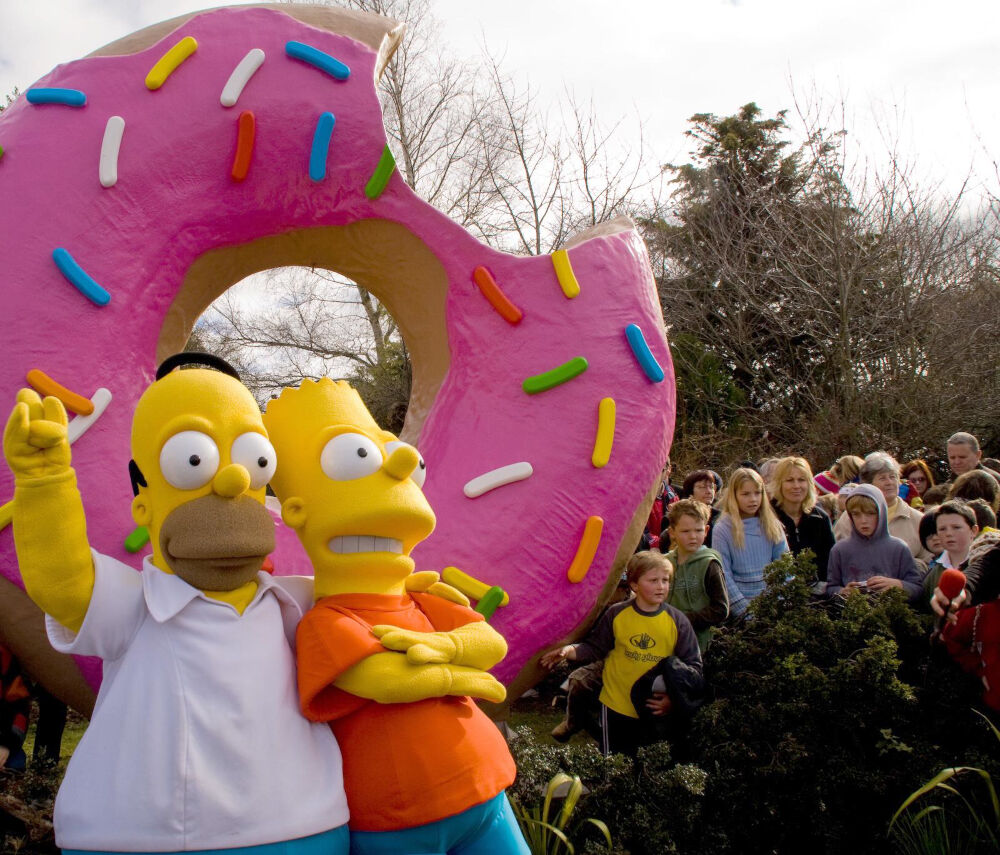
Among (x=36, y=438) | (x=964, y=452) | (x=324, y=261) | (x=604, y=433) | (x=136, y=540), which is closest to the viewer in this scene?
(x=36, y=438)

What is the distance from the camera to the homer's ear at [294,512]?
6.12 ft

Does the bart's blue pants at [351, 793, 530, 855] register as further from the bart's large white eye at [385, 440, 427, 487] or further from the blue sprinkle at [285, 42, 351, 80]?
the blue sprinkle at [285, 42, 351, 80]

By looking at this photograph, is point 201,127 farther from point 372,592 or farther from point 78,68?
point 372,592

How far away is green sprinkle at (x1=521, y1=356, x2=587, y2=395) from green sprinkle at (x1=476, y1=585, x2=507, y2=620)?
0.61 m

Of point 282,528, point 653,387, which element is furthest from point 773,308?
point 282,528

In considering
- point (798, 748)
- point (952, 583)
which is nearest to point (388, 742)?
point (798, 748)

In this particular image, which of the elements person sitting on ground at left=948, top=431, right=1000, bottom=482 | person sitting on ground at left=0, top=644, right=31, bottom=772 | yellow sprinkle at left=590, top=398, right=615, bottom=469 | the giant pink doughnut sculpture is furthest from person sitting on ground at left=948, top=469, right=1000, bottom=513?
person sitting on ground at left=0, top=644, right=31, bottom=772

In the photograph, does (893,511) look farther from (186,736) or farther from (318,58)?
(186,736)

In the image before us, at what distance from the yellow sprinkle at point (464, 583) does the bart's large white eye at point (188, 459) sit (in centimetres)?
92

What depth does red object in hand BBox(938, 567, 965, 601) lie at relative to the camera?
2684mm

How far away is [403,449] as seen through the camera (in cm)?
185

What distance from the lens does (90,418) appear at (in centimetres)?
233

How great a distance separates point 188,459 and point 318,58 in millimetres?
1497

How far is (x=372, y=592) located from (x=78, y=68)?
1771mm
